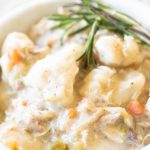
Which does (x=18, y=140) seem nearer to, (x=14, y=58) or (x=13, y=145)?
(x=13, y=145)

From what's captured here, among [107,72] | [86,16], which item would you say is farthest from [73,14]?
[107,72]

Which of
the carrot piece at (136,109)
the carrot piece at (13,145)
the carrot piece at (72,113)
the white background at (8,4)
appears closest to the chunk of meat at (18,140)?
the carrot piece at (13,145)

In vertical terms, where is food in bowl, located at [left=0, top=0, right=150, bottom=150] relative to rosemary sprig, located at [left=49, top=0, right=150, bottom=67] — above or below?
below

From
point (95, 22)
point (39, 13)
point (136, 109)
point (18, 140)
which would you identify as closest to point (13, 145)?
point (18, 140)

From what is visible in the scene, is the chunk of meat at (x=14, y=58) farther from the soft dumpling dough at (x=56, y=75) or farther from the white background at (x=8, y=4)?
the white background at (x=8, y=4)

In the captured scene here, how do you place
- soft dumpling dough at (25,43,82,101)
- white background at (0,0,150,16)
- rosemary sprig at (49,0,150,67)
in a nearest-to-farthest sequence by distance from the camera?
soft dumpling dough at (25,43,82,101), rosemary sprig at (49,0,150,67), white background at (0,0,150,16)

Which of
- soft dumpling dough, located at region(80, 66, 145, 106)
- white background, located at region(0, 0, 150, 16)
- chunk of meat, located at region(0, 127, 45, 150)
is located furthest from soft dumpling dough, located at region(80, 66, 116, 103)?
white background, located at region(0, 0, 150, 16)

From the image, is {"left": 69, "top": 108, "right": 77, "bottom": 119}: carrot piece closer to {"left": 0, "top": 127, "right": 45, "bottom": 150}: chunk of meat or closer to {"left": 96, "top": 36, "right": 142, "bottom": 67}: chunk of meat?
{"left": 0, "top": 127, "right": 45, "bottom": 150}: chunk of meat
